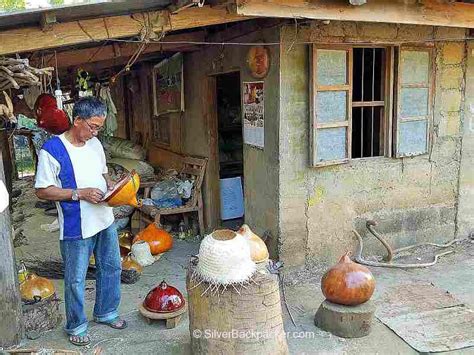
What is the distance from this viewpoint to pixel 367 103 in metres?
5.42

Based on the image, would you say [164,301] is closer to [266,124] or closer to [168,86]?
[266,124]

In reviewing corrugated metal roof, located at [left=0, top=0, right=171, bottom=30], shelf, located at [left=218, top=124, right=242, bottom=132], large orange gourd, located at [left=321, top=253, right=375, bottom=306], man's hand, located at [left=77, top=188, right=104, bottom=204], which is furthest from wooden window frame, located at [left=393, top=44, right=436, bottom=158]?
man's hand, located at [left=77, top=188, right=104, bottom=204]

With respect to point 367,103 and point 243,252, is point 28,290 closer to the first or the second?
point 243,252

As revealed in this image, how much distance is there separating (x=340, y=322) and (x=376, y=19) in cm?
275

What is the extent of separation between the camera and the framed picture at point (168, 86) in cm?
709

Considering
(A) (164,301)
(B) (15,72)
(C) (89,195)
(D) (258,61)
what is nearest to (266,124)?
(D) (258,61)

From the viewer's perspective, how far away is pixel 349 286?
378 cm

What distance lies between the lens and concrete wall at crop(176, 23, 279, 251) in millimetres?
4973

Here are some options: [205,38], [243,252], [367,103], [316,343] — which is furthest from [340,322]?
[205,38]

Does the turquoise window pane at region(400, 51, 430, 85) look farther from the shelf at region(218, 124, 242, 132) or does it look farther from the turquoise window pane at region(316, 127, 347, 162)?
the shelf at region(218, 124, 242, 132)

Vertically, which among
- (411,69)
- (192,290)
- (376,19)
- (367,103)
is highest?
(376,19)

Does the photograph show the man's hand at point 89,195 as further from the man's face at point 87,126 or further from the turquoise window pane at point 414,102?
the turquoise window pane at point 414,102

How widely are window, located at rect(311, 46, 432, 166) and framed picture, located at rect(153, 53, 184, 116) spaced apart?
2.71m

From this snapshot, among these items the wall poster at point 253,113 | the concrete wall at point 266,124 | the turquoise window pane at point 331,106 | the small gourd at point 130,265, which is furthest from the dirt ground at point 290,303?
the turquoise window pane at point 331,106
